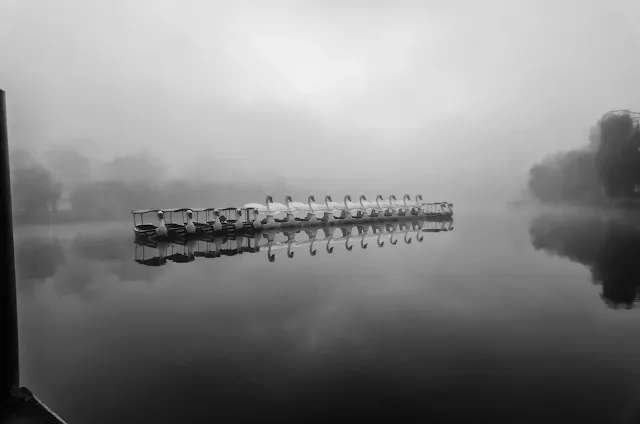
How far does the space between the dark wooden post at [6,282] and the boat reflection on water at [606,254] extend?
7095mm

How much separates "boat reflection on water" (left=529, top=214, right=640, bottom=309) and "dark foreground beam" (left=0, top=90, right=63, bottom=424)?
276 inches

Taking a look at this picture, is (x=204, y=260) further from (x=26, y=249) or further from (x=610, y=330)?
(x=610, y=330)

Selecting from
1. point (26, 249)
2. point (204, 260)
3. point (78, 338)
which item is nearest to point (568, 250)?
point (204, 260)

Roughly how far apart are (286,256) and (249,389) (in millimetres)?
6899

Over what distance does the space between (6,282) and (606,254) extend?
12105mm

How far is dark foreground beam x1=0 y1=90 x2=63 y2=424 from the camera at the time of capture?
2.32 m

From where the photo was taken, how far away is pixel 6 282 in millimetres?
2359

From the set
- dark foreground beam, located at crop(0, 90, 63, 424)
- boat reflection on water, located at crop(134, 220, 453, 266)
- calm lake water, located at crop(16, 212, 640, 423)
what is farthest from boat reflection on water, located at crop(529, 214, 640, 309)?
dark foreground beam, located at crop(0, 90, 63, 424)

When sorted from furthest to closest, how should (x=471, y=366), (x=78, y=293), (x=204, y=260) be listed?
(x=204, y=260) → (x=78, y=293) → (x=471, y=366)

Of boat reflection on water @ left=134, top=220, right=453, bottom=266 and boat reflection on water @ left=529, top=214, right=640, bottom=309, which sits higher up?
boat reflection on water @ left=134, top=220, right=453, bottom=266

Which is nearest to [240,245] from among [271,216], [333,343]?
[271,216]

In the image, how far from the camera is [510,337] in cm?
426

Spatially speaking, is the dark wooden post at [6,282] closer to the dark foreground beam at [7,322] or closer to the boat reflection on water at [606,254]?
the dark foreground beam at [7,322]

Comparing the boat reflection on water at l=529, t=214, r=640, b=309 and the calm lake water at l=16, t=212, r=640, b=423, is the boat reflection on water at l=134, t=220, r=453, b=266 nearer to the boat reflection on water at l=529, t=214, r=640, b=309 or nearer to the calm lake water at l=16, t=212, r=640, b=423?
the calm lake water at l=16, t=212, r=640, b=423
